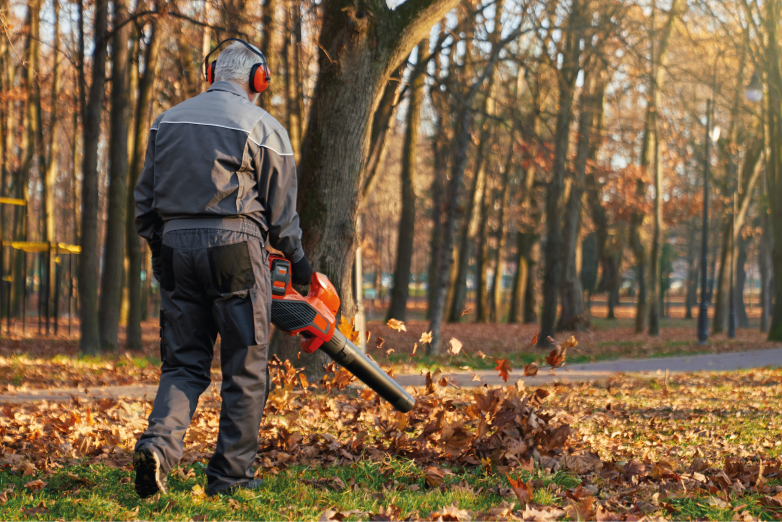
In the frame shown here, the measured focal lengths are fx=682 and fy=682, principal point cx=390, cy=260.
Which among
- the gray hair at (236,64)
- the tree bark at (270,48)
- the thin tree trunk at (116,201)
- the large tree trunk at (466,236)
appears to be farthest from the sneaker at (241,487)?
the large tree trunk at (466,236)

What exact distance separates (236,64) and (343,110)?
286 cm

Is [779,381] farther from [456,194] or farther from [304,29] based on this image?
[304,29]

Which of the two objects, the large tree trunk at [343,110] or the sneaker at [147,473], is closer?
the sneaker at [147,473]

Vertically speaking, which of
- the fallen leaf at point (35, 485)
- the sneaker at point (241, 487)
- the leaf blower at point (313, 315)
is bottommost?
the fallen leaf at point (35, 485)

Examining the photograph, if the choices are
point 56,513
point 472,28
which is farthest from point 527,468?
point 472,28

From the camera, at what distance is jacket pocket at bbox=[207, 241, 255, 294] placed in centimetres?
324

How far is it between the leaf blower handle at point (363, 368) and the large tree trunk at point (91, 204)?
317 inches

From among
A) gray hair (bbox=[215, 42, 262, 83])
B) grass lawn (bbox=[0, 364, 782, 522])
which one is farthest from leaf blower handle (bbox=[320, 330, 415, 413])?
gray hair (bbox=[215, 42, 262, 83])

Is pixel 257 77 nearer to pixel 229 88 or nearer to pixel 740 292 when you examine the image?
pixel 229 88

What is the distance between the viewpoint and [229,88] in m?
3.53

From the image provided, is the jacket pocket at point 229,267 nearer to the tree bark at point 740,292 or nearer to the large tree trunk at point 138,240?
the large tree trunk at point 138,240

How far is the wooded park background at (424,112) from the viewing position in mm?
6555

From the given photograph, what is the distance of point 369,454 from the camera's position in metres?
4.34

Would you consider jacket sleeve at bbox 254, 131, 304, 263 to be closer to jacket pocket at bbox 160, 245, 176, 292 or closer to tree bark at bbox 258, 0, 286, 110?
jacket pocket at bbox 160, 245, 176, 292
